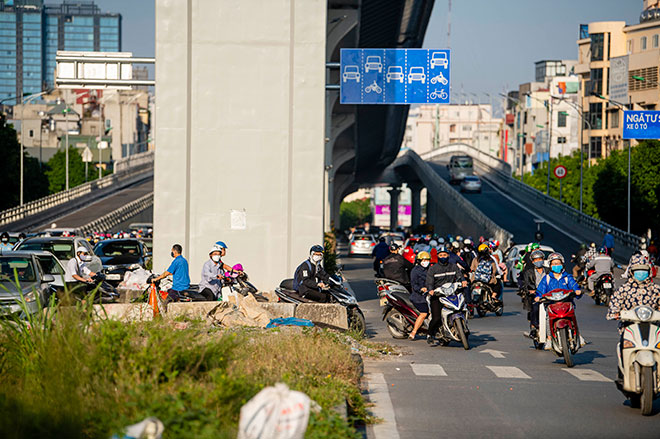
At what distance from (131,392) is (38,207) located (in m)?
70.1

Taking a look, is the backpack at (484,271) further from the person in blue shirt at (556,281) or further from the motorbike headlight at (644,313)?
the motorbike headlight at (644,313)

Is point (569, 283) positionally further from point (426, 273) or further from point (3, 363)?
point (3, 363)

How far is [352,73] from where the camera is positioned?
28203 mm

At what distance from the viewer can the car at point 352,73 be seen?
28.1 metres

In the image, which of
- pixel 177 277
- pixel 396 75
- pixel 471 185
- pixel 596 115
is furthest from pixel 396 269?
pixel 596 115

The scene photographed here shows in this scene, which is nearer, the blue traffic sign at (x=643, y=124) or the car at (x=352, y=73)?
the car at (x=352, y=73)

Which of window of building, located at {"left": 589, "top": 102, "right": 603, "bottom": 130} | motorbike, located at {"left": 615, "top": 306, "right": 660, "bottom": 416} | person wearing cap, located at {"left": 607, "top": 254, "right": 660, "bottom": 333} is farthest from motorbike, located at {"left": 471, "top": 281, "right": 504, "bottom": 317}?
window of building, located at {"left": 589, "top": 102, "right": 603, "bottom": 130}

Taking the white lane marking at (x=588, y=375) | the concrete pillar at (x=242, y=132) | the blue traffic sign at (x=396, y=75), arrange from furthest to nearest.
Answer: the blue traffic sign at (x=396, y=75), the concrete pillar at (x=242, y=132), the white lane marking at (x=588, y=375)

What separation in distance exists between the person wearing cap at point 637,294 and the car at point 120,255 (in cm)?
1739

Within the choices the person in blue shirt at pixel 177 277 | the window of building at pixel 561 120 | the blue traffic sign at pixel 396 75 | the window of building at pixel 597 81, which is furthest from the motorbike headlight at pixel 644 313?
the window of building at pixel 561 120

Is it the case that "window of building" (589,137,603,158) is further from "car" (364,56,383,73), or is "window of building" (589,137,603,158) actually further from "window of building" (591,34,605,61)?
"car" (364,56,383,73)

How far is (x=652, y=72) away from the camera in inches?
3676

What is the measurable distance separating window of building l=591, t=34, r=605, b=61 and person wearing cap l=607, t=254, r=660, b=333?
108 meters

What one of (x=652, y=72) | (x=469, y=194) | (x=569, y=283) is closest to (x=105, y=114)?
(x=469, y=194)
